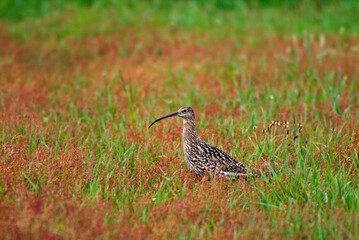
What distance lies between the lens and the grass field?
4793 millimetres

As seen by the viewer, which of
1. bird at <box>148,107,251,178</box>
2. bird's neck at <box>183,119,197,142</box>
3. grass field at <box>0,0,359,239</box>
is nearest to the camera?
grass field at <box>0,0,359,239</box>

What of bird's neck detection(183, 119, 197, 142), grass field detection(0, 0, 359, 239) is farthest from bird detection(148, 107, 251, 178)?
grass field detection(0, 0, 359, 239)

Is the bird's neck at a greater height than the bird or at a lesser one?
greater

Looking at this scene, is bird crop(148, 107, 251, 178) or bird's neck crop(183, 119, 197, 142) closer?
bird crop(148, 107, 251, 178)

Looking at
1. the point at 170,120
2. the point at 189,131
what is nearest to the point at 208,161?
the point at 189,131

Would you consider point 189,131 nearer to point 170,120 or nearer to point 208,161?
point 208,161

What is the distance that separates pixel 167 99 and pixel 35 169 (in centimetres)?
392

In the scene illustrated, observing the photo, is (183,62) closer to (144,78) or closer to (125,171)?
(144,78)

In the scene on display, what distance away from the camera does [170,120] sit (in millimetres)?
7828

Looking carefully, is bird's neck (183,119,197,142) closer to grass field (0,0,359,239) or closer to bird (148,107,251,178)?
bird (148,107,251,178)

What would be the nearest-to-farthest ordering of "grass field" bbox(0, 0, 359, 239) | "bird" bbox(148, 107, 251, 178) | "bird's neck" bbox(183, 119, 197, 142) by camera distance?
"grass field" bbox(0, 0, 359, 239) < "bird" bbox(148, 107, 251, 178) < "bird's neck" bbox(183, 119, 197, 142)

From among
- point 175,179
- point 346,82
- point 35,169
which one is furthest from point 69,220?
point 346,82

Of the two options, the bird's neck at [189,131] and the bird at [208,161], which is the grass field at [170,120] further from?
the bird's neck at [189,131]

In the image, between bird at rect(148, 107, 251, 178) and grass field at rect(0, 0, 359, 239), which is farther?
bird at rect(148, 107, 251, 178)
